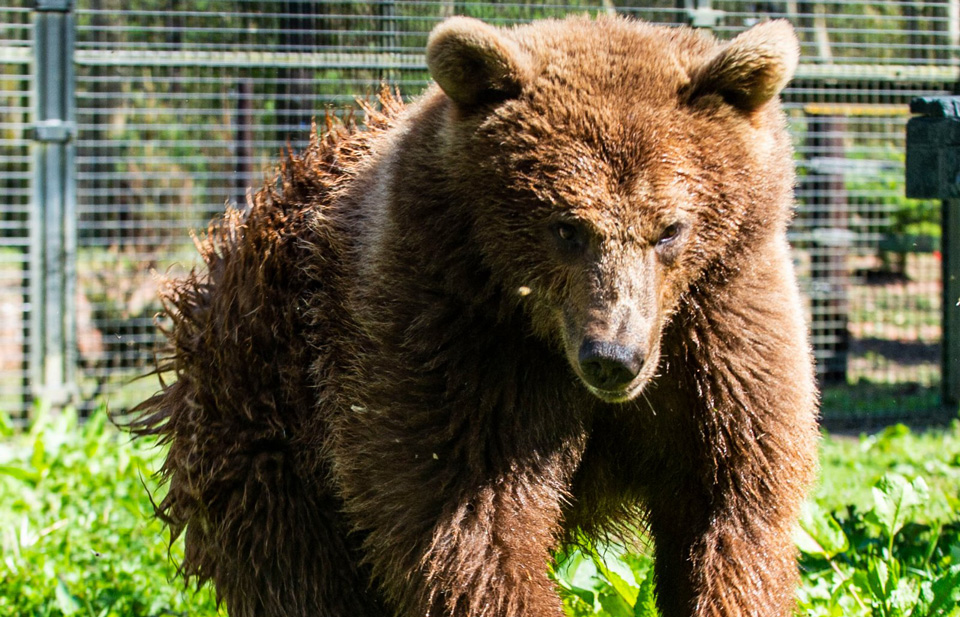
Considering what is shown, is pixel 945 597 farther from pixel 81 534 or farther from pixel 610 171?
pixel 81 534

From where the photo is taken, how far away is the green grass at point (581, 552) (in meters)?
4.07

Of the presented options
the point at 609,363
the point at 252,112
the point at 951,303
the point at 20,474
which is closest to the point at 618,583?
the point at 609,363

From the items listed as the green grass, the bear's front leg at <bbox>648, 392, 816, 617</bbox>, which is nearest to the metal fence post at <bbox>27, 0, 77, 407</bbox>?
the green grass

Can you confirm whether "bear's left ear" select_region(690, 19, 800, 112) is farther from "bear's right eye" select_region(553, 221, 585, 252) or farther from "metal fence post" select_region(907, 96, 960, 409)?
"metal fence post" select_region(907, 96, 960, 409)

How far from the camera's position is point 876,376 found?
31.8 ft

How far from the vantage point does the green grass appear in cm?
407

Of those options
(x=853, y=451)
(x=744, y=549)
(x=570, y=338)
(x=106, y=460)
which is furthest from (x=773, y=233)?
(x=106, y=460)

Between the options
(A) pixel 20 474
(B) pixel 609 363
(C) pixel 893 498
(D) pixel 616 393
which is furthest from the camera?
(A) pixel 20 474

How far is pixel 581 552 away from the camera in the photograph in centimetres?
442

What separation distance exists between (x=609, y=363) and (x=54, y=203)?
612 cm

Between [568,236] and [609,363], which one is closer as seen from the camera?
[609,363]

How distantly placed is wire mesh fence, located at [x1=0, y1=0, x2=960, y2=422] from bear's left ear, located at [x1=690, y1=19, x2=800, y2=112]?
4634 mm

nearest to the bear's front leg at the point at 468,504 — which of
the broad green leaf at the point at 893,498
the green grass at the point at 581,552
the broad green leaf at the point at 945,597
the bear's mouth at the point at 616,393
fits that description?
the bear's mouth at the point at 616,393

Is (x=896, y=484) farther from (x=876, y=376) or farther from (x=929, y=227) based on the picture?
(x=929, y=227)
